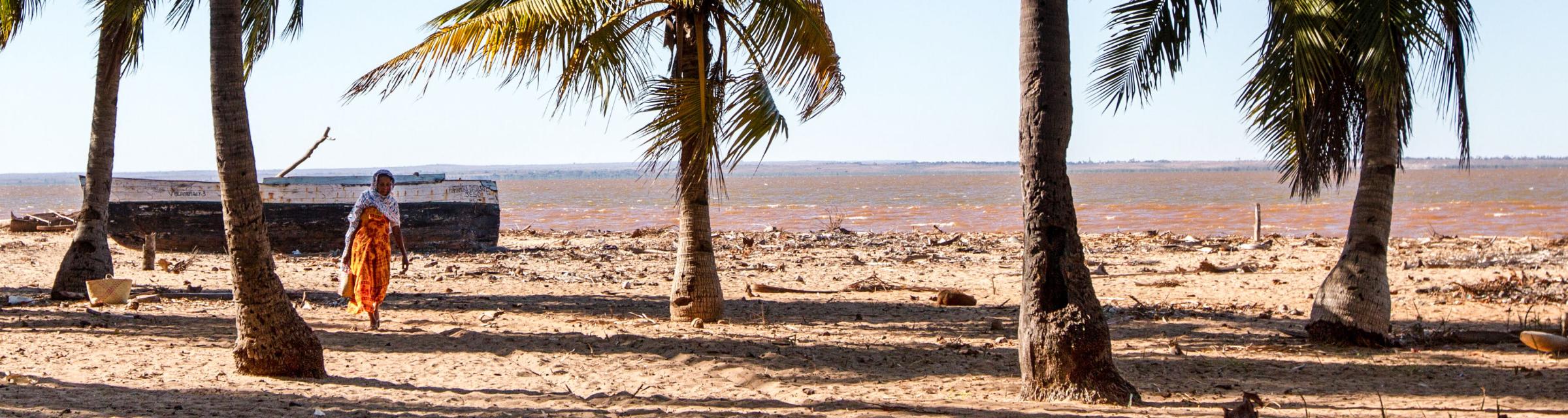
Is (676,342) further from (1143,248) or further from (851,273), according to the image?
(1143,248)

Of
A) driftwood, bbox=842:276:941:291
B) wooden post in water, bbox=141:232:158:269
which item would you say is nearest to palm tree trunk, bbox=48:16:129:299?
wooden post in water, bbox=141:232:158:269

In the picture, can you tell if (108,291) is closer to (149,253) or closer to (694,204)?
(149,253)

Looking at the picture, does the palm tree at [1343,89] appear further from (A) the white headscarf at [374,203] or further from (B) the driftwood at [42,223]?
(B) the driftwood at [42,223]

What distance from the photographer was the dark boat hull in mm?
17328

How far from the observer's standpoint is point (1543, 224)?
1156 inches

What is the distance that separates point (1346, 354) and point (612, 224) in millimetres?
29337

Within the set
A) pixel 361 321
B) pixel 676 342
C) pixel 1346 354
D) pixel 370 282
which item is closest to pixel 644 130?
pixel 676 342

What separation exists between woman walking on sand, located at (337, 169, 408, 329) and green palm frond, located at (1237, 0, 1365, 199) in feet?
21.6

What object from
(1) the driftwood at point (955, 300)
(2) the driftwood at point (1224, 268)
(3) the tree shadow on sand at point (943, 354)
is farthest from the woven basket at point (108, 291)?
(2) the driftwood at point (1224, 268)

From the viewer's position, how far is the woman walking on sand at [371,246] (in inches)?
352

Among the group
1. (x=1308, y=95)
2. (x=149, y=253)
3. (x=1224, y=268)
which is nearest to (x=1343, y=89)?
(x=1308, y=95)

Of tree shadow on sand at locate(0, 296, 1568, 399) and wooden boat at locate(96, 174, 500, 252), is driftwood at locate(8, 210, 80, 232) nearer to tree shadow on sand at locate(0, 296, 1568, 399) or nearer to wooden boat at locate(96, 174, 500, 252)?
wooden boat at locate(96, 174, 500, 252)

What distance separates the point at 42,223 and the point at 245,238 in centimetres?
2089

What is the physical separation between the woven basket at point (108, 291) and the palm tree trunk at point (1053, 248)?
822 centimetres
